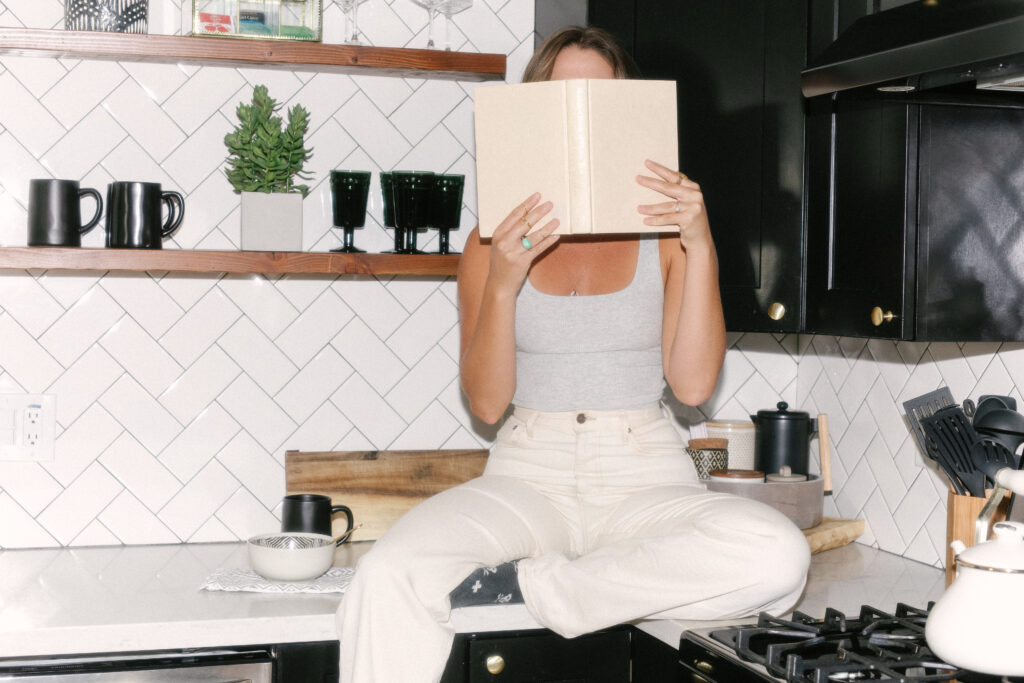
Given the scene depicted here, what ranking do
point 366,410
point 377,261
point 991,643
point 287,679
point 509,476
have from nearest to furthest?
point 991,643
point 287,679
point 509,476
point 377,261
point 366,410

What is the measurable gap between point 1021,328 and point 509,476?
0.84 m

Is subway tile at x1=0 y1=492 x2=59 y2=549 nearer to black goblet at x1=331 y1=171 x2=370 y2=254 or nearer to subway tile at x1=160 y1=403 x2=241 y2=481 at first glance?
subway tile at x1=160 y1=403 x2=241 y2=481

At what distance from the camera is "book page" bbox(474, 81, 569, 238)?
1.55m

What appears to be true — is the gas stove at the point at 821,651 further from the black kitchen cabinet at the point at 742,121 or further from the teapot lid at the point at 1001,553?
the black kitchen cabinet at the point at 742,121

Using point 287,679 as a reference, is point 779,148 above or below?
above

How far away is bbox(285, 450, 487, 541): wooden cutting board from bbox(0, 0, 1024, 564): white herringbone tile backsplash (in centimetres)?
10

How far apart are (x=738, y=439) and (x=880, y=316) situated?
2.42ft

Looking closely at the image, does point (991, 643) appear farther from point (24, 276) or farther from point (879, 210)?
point (24, 276)

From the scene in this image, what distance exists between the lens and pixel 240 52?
198 cm

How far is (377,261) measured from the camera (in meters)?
2.05

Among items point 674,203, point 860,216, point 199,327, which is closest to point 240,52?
point 199,327

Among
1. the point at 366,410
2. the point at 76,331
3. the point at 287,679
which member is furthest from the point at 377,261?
the point at 287,679

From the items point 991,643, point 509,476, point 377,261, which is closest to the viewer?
point 991,643

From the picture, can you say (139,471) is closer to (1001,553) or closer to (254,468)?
(254,468)
